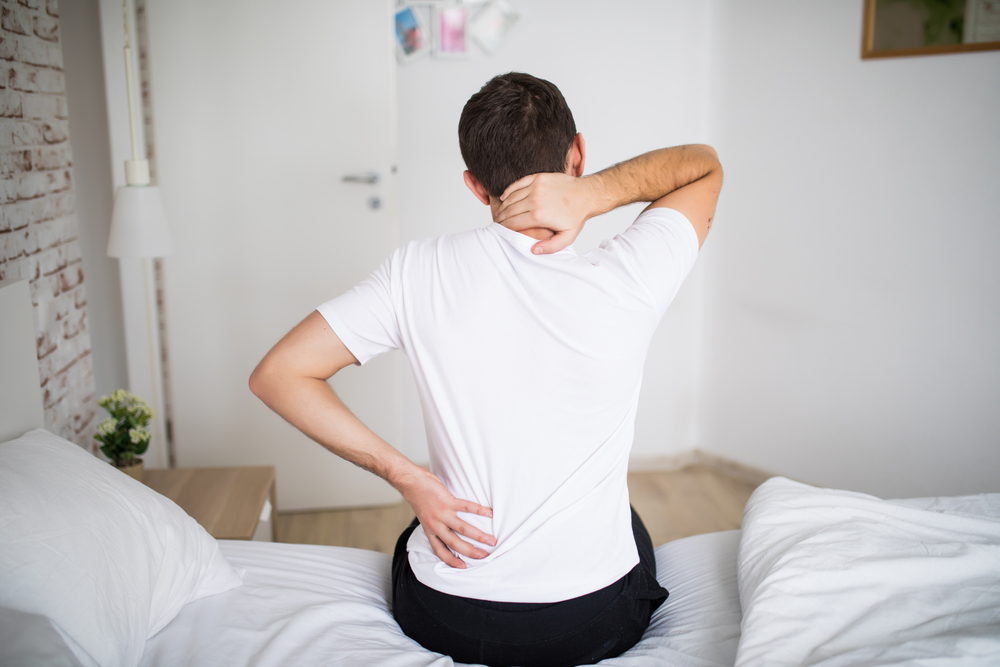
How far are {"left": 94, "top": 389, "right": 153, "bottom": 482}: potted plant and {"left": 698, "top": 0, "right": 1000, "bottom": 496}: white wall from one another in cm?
216

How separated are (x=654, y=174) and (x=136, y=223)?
1301mm

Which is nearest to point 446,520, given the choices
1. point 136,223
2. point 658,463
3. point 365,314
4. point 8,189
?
point 365,314

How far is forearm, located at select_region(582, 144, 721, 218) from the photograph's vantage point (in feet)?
4.03

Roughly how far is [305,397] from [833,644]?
0.83m

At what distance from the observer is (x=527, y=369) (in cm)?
105

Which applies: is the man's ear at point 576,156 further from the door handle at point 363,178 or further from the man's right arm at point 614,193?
the door handle at point 363,178

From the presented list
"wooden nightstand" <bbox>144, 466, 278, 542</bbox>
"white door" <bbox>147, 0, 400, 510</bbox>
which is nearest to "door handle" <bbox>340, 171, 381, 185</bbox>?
"white door" <bbox>147, 0, 400, 510</bbox>

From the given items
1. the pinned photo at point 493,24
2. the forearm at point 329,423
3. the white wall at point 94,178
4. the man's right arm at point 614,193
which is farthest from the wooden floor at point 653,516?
the pinned photo at point 493,24

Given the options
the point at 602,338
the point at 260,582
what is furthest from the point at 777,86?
the point at 260,582

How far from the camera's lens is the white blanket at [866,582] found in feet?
2.99

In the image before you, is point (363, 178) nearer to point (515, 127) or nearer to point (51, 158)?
point (51, 158)

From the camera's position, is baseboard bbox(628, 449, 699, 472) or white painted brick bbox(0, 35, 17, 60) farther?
A: baseboard bbox(628, 449, 699, 472)

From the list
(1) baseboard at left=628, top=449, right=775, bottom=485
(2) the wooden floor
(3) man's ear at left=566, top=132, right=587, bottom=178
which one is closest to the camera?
(3) man's ear at left=566, top=132, right=587, bottom=178

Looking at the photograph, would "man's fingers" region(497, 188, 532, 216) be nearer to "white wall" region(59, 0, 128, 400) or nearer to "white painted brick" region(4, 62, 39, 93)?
"white painted brick" region(4, 62, 39, 93)
